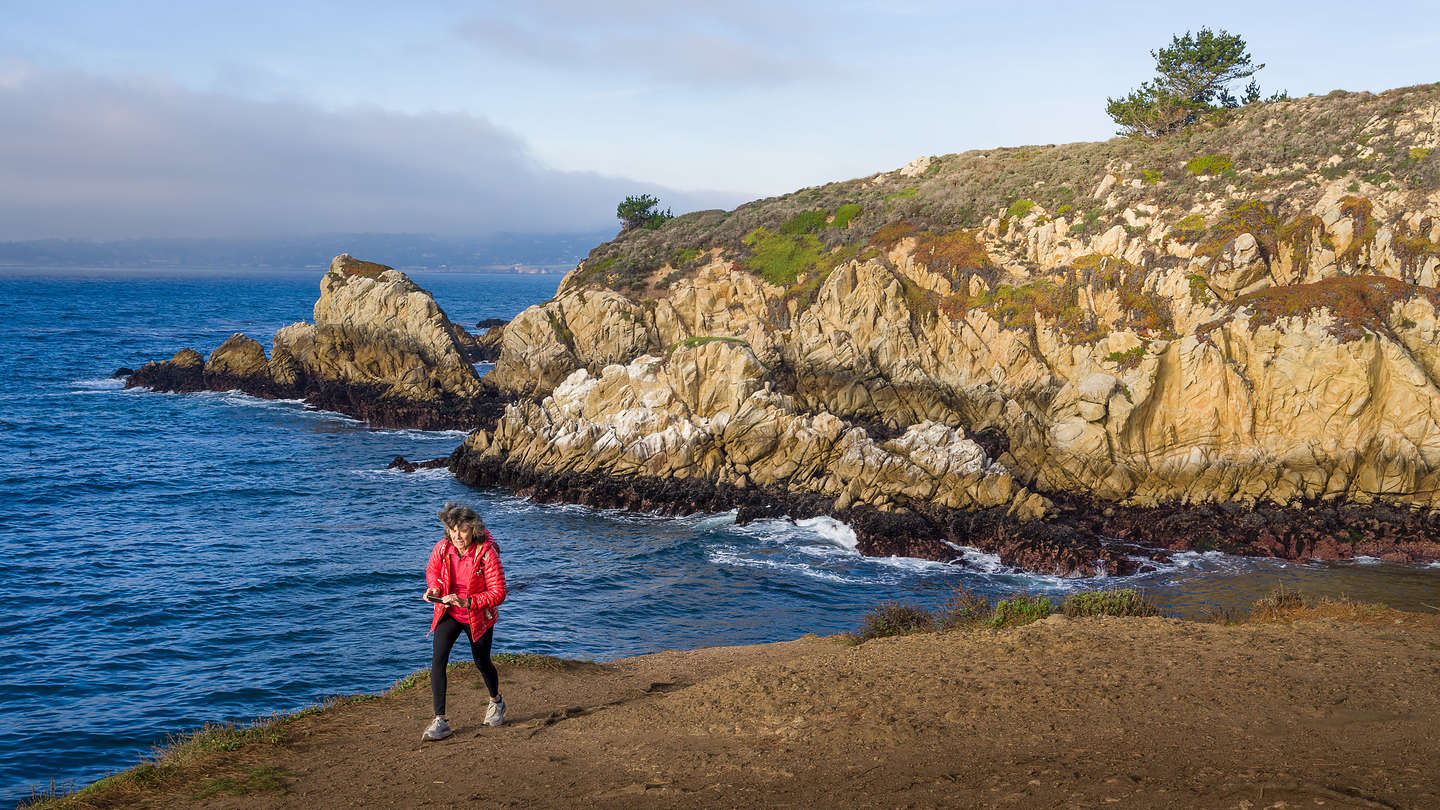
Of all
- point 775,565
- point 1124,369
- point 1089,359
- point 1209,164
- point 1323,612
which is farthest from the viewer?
point 1209,164

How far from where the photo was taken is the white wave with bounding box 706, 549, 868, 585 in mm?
24328

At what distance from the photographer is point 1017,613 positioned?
1357cm

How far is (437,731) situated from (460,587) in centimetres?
160

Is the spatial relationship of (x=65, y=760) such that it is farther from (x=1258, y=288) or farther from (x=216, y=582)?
(x=1258, y=288)

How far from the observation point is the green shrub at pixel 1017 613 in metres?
13.4

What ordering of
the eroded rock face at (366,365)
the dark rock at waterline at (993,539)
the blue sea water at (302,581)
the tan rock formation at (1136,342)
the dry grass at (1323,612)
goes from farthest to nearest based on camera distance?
1. the eroded rock face at (366,365)
2. the tan rock formation at (1136,342)
3. the dark rock at waterline at (993,539)
4. the blue sea water at (302,581)
5. the dry grass at (1323,612)

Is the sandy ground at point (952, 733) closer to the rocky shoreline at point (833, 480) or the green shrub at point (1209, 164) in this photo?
the rocky shoreline at point (833, 480)

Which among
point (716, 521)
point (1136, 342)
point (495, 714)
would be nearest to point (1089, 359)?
point (1136, 342)

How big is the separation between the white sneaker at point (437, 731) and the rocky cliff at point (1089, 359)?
1894 centimetres

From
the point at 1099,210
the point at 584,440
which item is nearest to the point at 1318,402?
the point at 1099,210

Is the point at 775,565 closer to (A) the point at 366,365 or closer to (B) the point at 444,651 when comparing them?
(B) the point at 444,651

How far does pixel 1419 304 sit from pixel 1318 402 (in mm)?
4894

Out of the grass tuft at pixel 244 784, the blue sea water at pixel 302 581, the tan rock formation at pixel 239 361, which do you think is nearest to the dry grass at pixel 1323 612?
the blue sea water at pixel 302 581

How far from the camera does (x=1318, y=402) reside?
93.2ft
